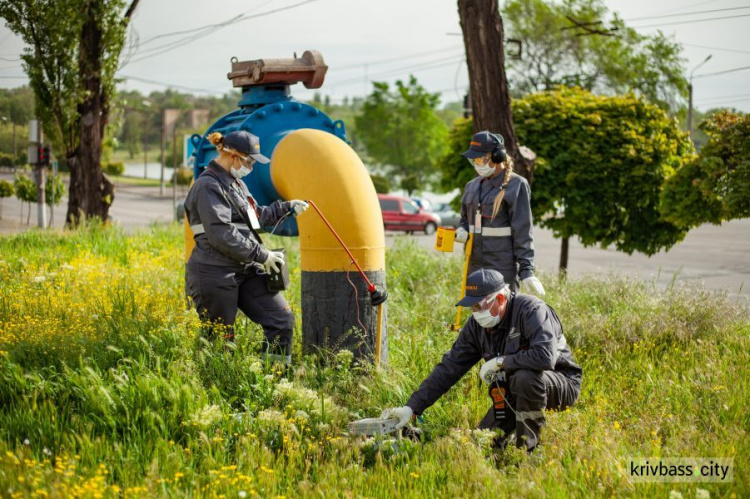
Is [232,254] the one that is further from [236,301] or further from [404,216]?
[404,216]

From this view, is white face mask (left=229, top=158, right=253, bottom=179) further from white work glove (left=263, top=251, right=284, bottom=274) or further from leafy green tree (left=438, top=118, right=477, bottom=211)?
leafy green tree (left=438, top=118, right=477, bottom=211)

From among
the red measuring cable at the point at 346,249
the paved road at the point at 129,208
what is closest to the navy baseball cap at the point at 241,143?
the red measuring cable at the point at 346,249

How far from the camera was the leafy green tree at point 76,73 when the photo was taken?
1377 centimetres

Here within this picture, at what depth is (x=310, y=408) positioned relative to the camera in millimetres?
4531

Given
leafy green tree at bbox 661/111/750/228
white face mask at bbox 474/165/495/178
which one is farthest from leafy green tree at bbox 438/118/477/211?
white face mask at bbox 474/165/495/178

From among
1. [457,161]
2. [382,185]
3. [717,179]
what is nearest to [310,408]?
[717,179]

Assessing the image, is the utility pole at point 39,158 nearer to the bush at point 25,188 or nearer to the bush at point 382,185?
the bush at point 25,188

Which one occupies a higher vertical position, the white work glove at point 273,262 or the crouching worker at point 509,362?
the white work glove at point 273,262

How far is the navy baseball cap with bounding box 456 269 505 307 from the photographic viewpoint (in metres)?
4.21

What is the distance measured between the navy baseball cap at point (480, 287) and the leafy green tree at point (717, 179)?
4367mm

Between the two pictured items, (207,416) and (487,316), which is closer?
(207,416)

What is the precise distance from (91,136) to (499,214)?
426 inches

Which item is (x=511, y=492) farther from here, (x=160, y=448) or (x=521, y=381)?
(x=160, y=448)

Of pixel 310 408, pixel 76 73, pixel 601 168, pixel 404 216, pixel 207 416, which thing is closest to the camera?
pixel 207 416
